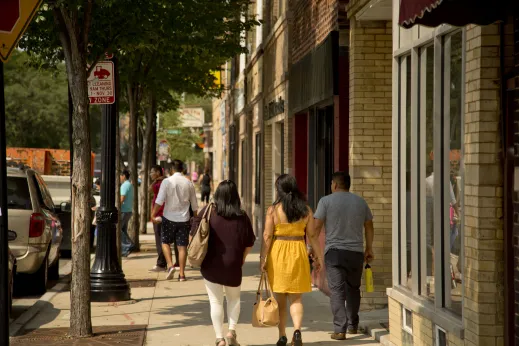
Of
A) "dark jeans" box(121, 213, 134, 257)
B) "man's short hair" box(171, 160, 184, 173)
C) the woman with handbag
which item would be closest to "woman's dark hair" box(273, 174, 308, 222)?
the woman with handbag

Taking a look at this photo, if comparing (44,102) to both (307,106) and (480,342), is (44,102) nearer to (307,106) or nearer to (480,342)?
(307,106)

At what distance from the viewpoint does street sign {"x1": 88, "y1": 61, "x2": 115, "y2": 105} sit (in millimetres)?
12680

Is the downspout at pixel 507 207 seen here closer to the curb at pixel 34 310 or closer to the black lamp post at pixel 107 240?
the curb at pixel 34 310

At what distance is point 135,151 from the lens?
2178 centimetres

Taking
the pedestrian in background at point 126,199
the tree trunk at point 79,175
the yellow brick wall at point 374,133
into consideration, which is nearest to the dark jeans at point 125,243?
the pedestrian in background at point 126,199

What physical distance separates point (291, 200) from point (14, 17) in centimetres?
319

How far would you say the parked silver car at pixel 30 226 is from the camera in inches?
514

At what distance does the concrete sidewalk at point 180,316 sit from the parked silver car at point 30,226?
0.49 meters

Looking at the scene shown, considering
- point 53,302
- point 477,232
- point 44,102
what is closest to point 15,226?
point 53,302

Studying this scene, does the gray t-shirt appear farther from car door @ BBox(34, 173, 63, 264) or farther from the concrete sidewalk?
car door @ BBox(34, 173, 63, 264)

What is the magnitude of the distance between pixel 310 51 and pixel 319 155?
4.95 feet

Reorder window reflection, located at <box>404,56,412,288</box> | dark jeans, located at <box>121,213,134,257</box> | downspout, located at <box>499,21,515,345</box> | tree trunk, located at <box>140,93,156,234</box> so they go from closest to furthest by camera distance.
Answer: downspout, located at <box>499,21,515,345</box>
window reflection, located at <box>404,56,412,288</box>
dark jeans, located at <box>121,213,134,257</box>
tree trunk, located at <box>140,93,156,234</box>

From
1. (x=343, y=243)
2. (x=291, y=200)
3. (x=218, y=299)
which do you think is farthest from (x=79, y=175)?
(x=343, y=243)

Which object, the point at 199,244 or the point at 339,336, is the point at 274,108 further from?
the point at 199,244
